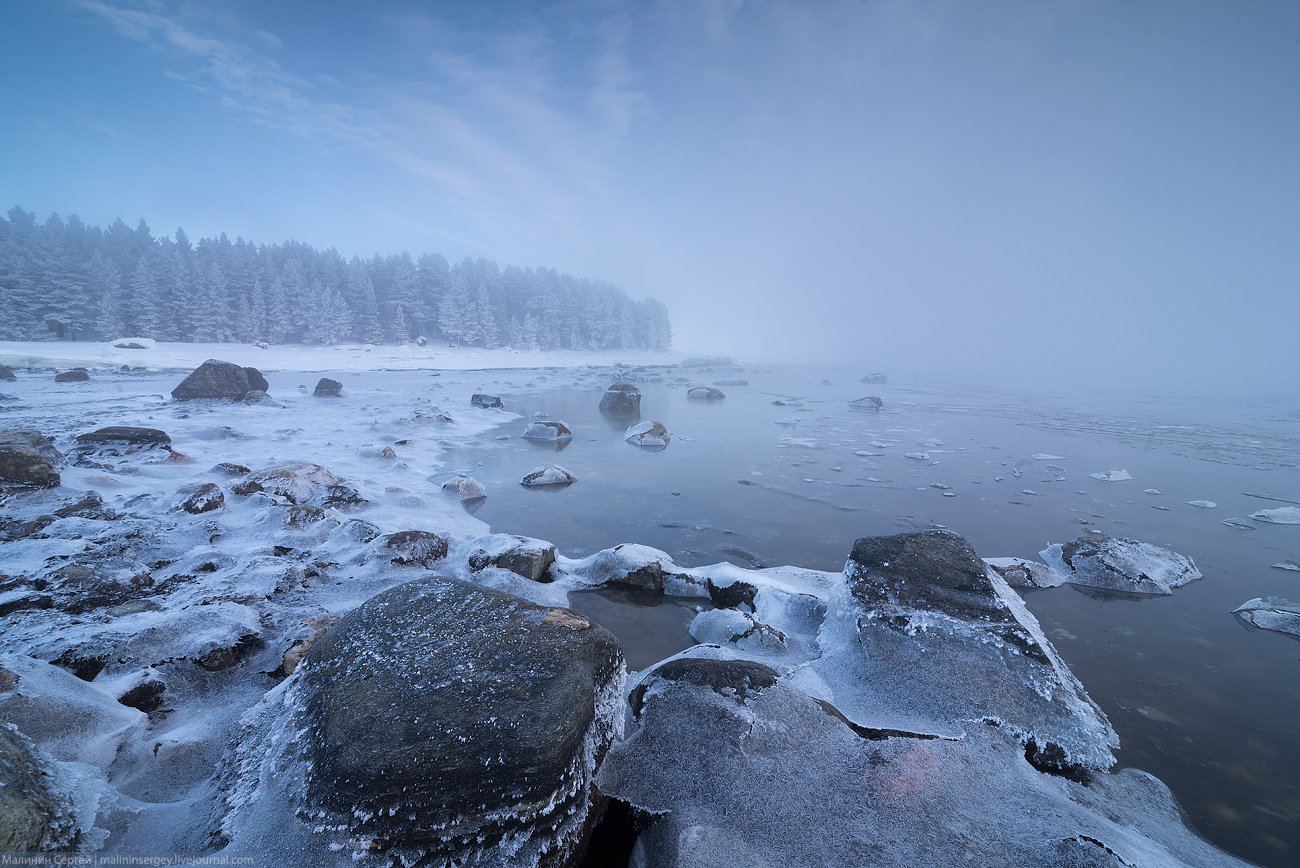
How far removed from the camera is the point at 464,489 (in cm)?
866

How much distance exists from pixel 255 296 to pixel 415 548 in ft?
208

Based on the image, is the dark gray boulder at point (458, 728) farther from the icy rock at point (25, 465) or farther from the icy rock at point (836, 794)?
the icy rock at point (25, 465)

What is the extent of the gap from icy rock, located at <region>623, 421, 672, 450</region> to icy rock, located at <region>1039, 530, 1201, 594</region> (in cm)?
932

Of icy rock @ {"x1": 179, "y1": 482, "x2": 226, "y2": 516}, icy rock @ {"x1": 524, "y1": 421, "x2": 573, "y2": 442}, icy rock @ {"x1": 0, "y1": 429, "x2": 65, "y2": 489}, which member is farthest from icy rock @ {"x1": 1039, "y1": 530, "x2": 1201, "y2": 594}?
icy rock @ {"x1": 0, "y1": 429, "x2": 65, "y2": 489}

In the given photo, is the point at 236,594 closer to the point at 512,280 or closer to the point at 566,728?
the point at 566,728

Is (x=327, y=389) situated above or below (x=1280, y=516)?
above

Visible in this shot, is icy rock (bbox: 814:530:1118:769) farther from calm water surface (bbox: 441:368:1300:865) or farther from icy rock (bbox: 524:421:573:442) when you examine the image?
icy rock (bbox: 524:421:573:442)

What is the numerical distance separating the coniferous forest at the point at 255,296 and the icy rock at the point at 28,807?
64299 mm

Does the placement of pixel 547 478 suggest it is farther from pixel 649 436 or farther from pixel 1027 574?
pixel 1027 574

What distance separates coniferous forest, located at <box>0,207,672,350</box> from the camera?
4453cm

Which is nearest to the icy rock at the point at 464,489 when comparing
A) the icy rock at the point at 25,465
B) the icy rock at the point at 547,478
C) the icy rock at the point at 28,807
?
the icy rock at the point at 547,478

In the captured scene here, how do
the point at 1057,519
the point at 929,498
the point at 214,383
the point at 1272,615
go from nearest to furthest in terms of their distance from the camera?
1. the point at 1272,615
2. the point at 1057,519
3. the point at 929,498
4. the point at 214,383

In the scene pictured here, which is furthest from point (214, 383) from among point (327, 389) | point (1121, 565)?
point (1121, 565)

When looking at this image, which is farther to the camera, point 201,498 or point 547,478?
point 547,478
